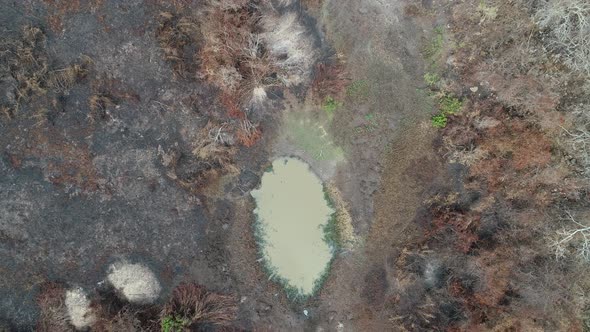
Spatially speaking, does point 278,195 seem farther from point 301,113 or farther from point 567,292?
point 567,292

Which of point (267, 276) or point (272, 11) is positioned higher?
point (272, 11)

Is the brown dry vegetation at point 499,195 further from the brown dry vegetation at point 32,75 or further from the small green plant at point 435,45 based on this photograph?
the brown dry vegetation at point 32,75

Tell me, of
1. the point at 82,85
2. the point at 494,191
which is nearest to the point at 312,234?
the point at 494,191

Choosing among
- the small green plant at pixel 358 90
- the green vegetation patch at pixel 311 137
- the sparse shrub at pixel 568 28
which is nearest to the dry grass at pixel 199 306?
the green vegetation patch at pixel 311 137

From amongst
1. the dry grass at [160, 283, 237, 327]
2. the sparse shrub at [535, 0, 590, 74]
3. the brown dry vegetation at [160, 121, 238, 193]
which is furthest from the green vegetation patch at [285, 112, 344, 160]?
the sparse shrub at [535, 0, 590, 74]

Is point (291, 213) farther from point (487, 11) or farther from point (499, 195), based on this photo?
point (487, 11)

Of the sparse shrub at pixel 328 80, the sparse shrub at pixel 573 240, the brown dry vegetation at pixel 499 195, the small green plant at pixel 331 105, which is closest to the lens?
the sparse shrub at pixel 573 240

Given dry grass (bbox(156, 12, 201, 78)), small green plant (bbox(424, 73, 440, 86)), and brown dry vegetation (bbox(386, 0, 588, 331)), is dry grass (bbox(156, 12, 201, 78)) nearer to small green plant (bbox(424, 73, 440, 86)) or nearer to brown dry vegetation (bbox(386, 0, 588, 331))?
brown dry vegetation (bbox(386, 0, 588, 331))
